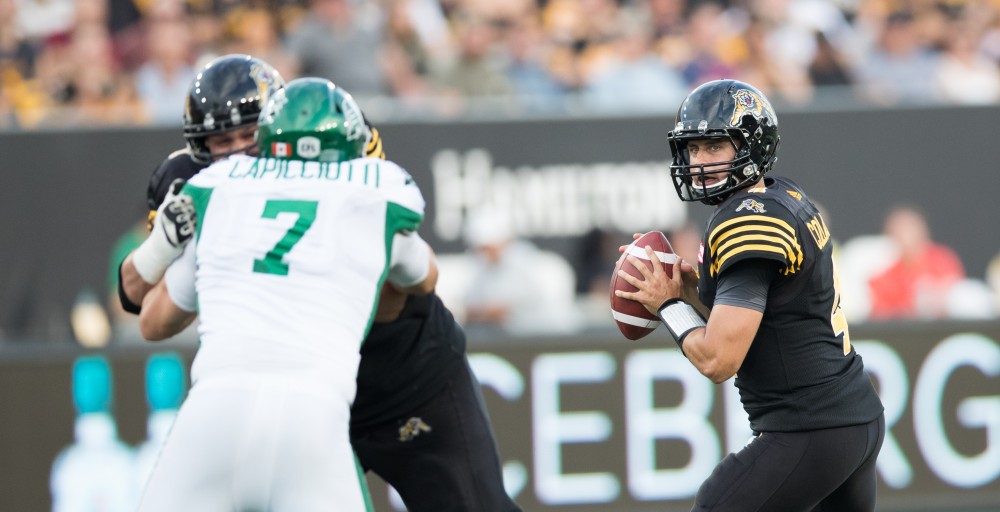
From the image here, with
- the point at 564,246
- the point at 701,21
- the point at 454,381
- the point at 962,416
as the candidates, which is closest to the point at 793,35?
the point at 701,21

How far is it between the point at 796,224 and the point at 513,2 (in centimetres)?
749

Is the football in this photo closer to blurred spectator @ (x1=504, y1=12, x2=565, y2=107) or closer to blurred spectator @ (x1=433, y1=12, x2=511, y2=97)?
blurred spectator @ (x1=433, y1=12, x2=511, y2=97)

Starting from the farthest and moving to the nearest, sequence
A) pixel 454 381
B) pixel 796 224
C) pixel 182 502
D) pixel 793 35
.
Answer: pixel 793 35 → pixel 454 381 → pixel 796 224 → pixel 182 502

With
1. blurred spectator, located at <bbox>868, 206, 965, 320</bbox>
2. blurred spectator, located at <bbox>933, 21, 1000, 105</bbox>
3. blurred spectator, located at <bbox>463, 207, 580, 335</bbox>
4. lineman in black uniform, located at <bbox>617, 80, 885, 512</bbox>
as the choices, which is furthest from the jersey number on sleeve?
blurred spectator, located at <bbox>933, 21, 1000, 105</bbox>

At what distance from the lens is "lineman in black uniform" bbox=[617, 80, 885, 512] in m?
4.07

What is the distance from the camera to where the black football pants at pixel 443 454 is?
4.95 meters

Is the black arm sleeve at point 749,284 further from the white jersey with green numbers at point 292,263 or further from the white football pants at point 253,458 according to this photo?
the white football pants at point 253,458

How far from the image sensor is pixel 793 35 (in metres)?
11.9

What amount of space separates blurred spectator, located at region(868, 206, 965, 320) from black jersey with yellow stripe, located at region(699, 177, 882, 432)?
580cm

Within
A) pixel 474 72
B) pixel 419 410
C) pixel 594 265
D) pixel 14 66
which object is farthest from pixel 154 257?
pixel 14 66

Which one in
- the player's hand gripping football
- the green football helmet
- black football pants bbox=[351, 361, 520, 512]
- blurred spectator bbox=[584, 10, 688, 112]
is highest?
blurred spectator bbox=[584, 10, 688, 112]

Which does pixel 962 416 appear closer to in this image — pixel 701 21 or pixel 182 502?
pixel 701 21

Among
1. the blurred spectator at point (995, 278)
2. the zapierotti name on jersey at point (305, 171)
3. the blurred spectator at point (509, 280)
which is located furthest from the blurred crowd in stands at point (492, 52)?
the zapierotti name on jersey at point (305, 171)

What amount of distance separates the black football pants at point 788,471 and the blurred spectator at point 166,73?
6312 mm
